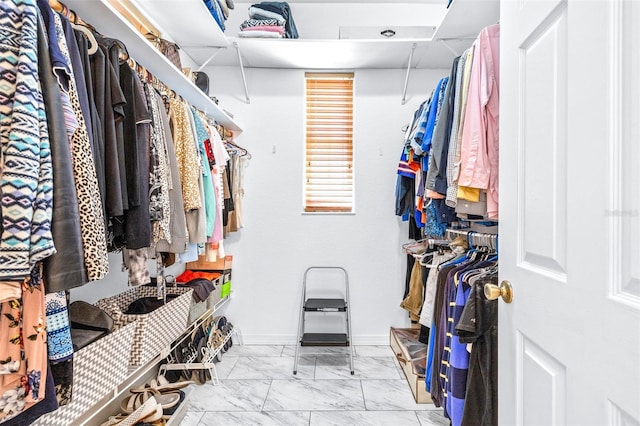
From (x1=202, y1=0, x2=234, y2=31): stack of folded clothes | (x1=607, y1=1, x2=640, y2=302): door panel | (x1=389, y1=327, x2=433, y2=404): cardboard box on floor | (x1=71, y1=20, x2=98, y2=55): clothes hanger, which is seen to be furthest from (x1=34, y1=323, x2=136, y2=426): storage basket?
(x1=202, y1=0, x2=234, y2=31): stack of folded clothes

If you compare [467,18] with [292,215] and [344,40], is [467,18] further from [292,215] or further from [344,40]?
[292,215]

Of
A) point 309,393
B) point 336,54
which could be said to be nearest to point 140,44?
point 336,54

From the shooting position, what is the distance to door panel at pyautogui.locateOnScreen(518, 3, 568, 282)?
0.73 meters

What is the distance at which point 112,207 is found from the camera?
114cm

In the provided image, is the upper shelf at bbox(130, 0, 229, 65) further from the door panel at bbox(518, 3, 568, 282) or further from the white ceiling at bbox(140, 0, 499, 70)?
the door panel at bbox(518, 3, 568, 282)

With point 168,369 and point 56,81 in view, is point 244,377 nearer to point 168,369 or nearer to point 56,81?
point 168,369

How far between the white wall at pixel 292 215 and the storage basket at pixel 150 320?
3.36ft

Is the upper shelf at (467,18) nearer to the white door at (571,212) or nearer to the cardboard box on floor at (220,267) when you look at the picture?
the white door at (571,212)

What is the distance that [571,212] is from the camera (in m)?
0.69

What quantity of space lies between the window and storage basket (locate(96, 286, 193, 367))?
1437mm

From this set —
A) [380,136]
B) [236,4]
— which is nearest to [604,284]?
[380,136]

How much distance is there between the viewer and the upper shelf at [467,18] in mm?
1902

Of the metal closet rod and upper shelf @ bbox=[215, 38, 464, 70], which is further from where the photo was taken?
upper shelf @ bbox=[215, 38, 464, 70]

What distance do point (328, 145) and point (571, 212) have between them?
2565 mm
